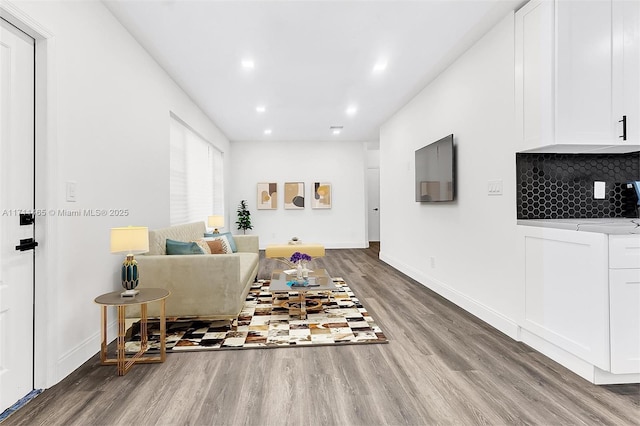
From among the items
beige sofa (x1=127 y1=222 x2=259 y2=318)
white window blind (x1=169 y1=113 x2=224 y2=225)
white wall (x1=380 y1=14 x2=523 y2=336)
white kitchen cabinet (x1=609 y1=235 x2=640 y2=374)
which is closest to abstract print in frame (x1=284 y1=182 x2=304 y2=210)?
white window blind (x1=169 y1=113 x2=224 y2=225)

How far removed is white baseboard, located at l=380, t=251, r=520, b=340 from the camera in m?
2.89

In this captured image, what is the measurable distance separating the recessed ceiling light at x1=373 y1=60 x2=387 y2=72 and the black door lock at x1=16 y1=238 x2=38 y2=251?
11.7 ft

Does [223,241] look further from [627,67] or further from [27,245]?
[627,67]

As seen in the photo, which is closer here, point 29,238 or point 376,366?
point 29,238

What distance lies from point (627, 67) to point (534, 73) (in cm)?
62

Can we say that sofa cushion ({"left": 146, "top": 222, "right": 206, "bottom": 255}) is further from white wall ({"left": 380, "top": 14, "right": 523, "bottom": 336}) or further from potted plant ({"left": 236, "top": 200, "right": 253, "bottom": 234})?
potted plant ({"left": 236, "top": 200, "right": 253, "bottom": 234})

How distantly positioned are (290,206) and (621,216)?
6.49 m

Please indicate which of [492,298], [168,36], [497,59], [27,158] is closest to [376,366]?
[492,298]

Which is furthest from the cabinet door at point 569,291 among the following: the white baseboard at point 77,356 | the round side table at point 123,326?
the white baseboard at point 77,356

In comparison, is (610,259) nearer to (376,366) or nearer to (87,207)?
(376,366)

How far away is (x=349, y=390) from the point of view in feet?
6.68

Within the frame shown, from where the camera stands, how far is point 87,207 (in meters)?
2.54

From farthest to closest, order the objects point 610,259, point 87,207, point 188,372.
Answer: point 87,207 < point 188,372 < point 610,259

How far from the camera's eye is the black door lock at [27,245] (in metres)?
1.99
